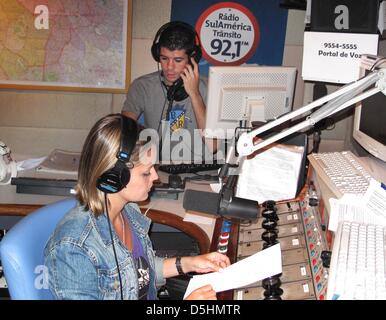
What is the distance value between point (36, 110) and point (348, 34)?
202 cm

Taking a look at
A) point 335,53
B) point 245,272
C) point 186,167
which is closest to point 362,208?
point 245,272

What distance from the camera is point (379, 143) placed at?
1646mm

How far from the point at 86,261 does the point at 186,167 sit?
1205 mm

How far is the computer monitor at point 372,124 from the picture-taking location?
64.5 inches

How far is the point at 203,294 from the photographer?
124cm

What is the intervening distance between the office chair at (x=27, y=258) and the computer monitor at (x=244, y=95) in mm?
962

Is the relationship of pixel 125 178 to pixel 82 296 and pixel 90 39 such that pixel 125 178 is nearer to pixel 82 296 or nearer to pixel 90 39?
pixel 82 296

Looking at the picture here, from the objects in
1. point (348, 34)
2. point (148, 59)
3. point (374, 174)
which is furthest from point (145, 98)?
point (374, 174)

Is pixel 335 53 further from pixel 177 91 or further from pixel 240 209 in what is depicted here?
pixel 240 209

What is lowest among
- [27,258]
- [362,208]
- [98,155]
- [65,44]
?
[27,258]

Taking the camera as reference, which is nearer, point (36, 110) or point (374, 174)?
point (374, 174)

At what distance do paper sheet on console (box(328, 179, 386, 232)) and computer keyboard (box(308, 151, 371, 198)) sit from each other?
0.03 m

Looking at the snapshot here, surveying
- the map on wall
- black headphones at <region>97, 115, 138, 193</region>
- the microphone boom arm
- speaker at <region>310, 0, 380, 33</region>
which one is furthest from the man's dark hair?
the microphone boom arm

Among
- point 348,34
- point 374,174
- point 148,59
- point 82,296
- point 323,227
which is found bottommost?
point 82,296
